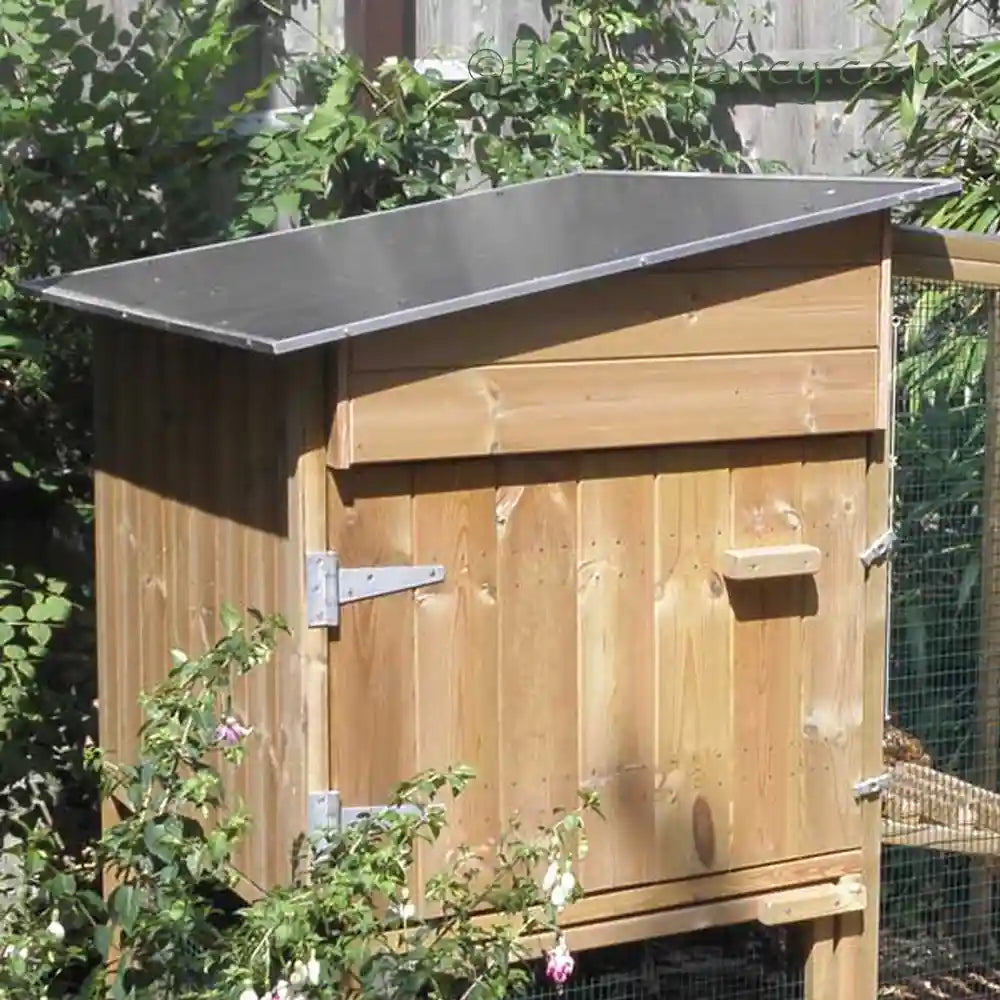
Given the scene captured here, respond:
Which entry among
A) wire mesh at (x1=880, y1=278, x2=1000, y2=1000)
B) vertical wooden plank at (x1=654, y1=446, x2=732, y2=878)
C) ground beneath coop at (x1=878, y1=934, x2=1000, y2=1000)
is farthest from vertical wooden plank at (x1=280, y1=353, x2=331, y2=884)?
ground beneath coop at (x1=878, y1=934, x2=1000, y2=1000)

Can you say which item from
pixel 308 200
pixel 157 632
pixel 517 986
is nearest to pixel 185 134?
pixel 308 200

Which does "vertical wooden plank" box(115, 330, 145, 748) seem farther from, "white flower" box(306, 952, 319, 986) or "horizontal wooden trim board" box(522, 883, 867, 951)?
"white flower" box(306, 952, 319, 986)

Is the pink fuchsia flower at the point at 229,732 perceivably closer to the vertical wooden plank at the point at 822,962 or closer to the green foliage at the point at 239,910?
the green foliage at the point at 239,910

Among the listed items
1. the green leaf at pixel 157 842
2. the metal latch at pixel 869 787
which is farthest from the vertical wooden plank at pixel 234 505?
the metal latch at pixel 869 787

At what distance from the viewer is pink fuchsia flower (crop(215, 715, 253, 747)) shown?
8.55 ft

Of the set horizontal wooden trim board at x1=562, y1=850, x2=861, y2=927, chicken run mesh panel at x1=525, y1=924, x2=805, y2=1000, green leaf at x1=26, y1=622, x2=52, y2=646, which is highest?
green leaf at x1=26, y1=622, x2=52, y2=646

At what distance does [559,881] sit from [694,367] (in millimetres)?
803

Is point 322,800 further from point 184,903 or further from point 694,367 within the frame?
point 694,367

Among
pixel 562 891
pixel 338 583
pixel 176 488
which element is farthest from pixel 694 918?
pixel 176 488

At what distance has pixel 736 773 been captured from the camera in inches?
123

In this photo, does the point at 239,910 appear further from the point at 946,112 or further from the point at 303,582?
the point at 946,112

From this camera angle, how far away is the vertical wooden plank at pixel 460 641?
2.86 m

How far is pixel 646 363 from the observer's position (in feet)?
9.70

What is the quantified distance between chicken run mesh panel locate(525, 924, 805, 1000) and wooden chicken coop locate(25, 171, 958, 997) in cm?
42
